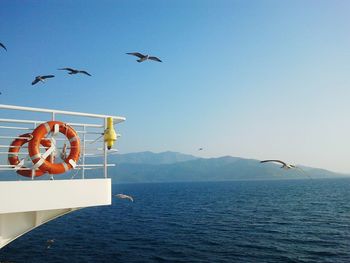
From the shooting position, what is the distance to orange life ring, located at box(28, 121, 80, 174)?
22.4 ft

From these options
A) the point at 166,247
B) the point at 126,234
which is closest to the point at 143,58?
the point at 166,247

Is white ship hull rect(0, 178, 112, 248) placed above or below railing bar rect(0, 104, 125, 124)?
below

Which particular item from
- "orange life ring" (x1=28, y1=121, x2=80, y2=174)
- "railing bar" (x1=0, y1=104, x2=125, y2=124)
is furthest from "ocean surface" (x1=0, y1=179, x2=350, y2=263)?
"orange life ring" (x1=28, y1=121, x2=80, y2=174)

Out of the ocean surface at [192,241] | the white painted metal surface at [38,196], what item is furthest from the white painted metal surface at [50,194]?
the ocean surface at [192,241]

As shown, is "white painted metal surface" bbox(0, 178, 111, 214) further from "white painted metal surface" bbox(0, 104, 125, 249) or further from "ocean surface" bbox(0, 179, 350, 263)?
"ocean surface" bbox(0, 179, 350, 263)

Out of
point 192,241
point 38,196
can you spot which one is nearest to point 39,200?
point 38,196

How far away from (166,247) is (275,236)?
13303mm

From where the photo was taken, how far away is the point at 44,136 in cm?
705

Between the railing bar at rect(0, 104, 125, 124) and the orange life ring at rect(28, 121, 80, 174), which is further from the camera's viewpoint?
the orange life ring at rect(28, 121, 80, 174)

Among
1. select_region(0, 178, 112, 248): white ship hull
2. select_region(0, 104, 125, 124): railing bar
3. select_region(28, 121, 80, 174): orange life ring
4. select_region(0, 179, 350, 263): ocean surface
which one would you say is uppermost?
select_region(0, 104, 125, 124): railing bar

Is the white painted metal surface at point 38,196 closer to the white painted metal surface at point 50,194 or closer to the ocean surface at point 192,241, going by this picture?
the white painted metal surface at point 50,194

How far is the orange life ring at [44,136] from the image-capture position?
22.4ft

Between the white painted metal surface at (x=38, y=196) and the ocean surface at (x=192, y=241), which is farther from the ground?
the white painted metal surface at (x=38, y=196)

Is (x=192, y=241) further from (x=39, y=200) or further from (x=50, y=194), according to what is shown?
(x=39, y=200)
